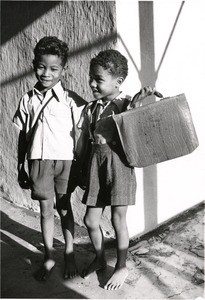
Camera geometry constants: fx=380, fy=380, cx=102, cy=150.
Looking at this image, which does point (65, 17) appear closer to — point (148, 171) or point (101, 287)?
point (148, 171)

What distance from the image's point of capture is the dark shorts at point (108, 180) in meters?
2.46

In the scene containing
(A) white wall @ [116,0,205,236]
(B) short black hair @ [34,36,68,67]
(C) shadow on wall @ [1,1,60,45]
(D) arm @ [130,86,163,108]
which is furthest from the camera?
(C) shadow on wall @ [1,1,60,45]

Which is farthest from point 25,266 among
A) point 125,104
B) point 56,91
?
point 125,104

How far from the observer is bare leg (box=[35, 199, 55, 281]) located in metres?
2.79

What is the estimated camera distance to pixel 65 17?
343cm

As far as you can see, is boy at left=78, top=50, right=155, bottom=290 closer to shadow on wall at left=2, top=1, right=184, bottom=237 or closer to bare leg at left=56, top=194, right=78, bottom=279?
bare leg at left=56, top=194, right=78, bottom=279

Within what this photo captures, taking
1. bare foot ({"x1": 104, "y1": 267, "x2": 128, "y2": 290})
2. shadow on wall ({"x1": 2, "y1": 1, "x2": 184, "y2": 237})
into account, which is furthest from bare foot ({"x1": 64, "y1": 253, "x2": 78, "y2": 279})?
shadow on wall ({"x1": 2, "y1": 1, "x2": 184, "y2": 237})

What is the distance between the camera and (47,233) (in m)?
2.84

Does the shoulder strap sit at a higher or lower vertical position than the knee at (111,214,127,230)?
higher

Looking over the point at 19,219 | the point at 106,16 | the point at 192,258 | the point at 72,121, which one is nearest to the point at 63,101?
the point at 72,121

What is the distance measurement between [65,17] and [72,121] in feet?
4.04

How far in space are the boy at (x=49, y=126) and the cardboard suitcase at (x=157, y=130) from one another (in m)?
0.48

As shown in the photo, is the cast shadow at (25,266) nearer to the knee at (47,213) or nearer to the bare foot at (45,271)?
the bare foot at (45,271)

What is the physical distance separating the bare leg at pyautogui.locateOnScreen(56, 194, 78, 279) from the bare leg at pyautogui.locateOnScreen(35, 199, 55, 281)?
7 cm
